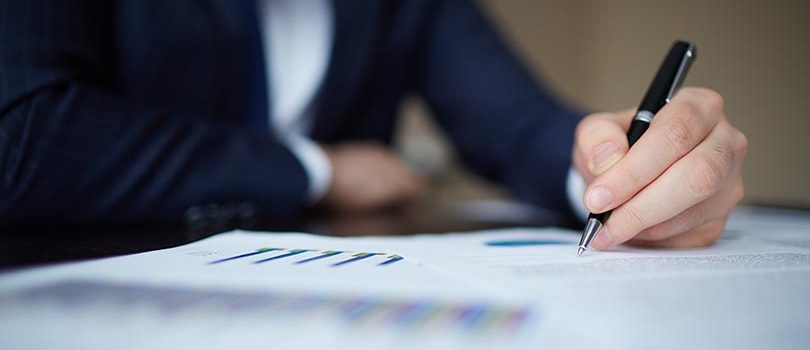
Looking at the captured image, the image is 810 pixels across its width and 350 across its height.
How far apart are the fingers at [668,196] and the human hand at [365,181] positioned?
14.6 inches

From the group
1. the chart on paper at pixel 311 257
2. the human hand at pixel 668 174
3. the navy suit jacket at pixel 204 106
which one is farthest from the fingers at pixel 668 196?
the navy suit jacket at pixel 204 106

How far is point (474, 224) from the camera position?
0.53 metres

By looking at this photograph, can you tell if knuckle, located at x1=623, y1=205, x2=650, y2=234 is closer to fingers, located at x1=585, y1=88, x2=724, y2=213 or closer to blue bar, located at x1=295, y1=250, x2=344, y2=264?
fingers, located at x1=585, y1=88, x2=724, y2=213

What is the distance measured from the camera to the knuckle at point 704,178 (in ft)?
1.03

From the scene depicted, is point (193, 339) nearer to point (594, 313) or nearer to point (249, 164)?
point (594, 313)

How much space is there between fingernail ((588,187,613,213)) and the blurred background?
54 cm

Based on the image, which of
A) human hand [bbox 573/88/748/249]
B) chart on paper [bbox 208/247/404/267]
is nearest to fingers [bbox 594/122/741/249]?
human hand [bbox 573/88/748/249]

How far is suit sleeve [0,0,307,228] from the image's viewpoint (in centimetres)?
41

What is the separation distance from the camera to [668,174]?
32cm

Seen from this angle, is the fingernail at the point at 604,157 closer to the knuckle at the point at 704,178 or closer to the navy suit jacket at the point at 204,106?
the knuckle at the point at 704,178

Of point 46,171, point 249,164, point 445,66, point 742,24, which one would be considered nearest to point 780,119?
point 742,24

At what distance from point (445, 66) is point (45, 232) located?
1.85ft

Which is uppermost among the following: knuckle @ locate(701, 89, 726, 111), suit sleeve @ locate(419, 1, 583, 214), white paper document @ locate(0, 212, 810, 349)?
suit sleeve @ locate(419, 1, 583, 214)

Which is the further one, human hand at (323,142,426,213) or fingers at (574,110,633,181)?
human hand at (323,142,426,213)
